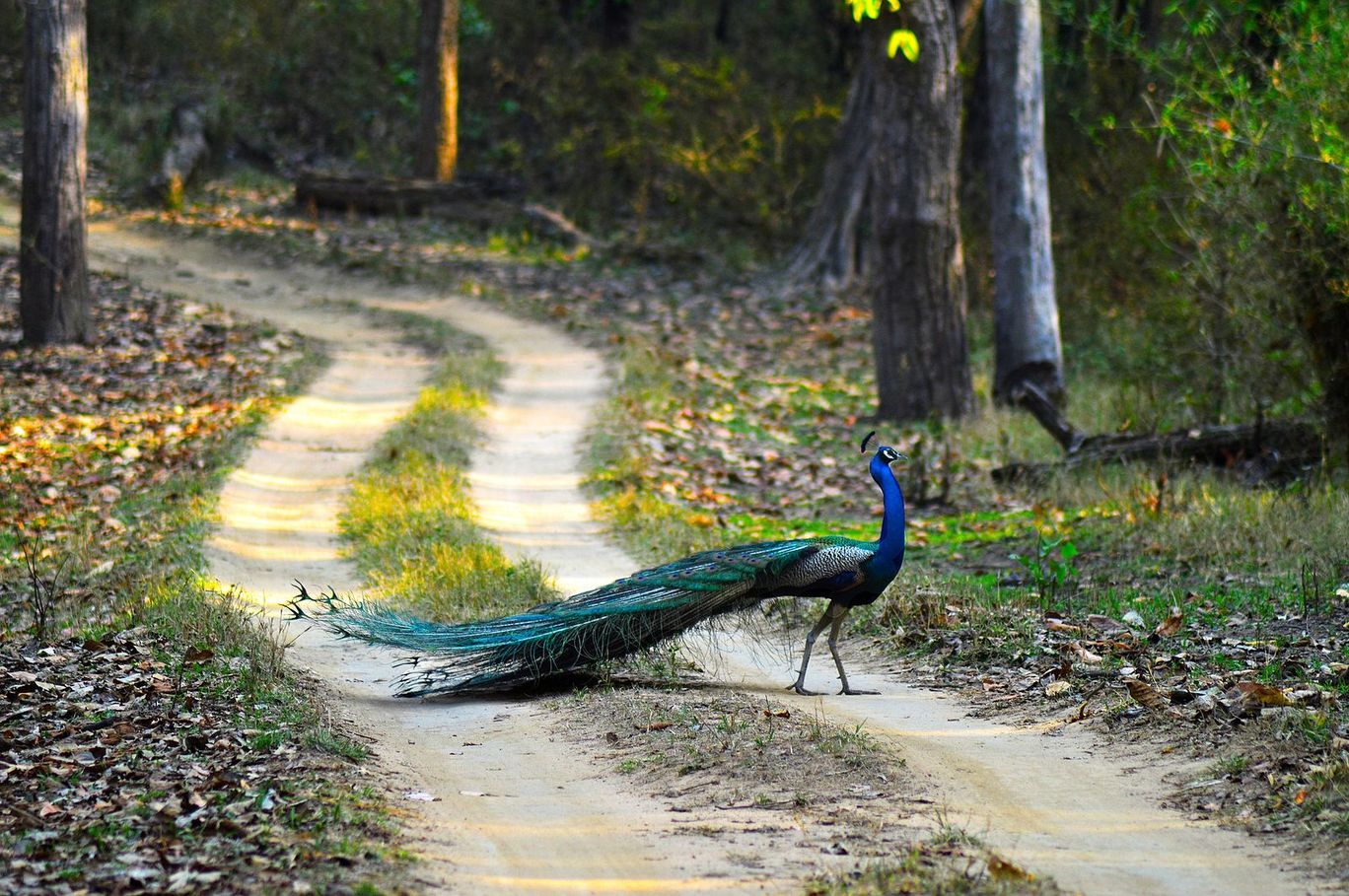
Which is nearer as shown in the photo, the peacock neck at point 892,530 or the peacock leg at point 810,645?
→ the peacock neck at point 892,530

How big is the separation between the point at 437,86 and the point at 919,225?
44.7ft

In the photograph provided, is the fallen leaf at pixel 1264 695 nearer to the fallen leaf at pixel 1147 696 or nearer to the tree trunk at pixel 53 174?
the fallen leaf at pixel 1147 696

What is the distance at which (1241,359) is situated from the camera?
1216cm

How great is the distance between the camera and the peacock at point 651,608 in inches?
257

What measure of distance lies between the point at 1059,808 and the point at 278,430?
34.3ft

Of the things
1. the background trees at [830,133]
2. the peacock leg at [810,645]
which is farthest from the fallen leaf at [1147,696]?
the background trees at [830,133]

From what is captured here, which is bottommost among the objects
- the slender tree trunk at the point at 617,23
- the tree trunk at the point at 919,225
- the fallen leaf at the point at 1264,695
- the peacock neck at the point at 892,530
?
the fallen leaf at the point at 1264,695

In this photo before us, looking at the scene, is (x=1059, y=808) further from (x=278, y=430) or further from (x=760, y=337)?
(x=760, y=337)

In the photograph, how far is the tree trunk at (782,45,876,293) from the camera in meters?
22.6

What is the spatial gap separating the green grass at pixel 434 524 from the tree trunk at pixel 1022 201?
6.33 m

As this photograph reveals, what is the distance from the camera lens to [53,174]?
15.7 meters

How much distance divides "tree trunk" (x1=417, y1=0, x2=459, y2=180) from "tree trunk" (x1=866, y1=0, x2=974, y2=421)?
12463mm

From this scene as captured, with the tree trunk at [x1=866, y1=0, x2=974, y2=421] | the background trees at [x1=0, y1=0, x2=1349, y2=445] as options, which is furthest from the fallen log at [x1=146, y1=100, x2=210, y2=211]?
the tree trunk at [x1=866, y1=0, x2=974, y2=421]

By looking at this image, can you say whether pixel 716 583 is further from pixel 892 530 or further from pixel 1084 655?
pixel 1084 655
